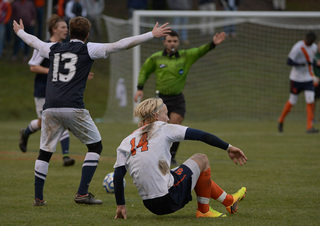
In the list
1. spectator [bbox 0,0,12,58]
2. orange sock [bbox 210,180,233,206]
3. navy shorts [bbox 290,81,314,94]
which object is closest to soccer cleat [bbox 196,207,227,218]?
orange sock [bbox 210,180,233,206]

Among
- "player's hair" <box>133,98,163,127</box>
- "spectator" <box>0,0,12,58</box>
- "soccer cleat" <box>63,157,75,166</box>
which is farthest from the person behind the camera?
"spectator" <box>0,0,12,58</box>

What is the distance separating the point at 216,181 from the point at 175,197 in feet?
8.75

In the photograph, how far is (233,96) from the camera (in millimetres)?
20812

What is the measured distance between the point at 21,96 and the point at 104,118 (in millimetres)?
3484

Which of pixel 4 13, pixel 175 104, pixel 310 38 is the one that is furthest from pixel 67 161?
pixel 4 13

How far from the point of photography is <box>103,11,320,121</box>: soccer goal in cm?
1981

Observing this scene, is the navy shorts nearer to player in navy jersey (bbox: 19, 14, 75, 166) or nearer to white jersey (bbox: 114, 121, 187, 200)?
player in navy jersey (bbox: 19, 14, 75, 166)

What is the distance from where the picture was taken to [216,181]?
8211mm

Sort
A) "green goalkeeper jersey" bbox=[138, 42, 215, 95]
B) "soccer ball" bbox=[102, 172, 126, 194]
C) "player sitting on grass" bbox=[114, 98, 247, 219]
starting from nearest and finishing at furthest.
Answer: "player sitting on grass" bbox=[114, 98, 247, 219] → "soccer ball" bbox=[102, 172, 126, 194] → "green goalkeeper jersey" bbox=[138, 42, 215, 95]

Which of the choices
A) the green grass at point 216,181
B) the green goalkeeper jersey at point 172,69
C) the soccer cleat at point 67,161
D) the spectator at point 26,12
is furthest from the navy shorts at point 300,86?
the spectator at point 26,12

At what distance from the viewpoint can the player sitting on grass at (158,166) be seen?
5.53 metres

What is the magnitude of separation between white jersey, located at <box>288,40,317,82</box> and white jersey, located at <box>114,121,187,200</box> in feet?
32.8

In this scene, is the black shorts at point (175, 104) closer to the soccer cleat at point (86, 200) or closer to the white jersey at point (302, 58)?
the soccer cleat at point (86, 200)

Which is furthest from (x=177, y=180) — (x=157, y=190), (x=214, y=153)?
(x=214, y=153)
